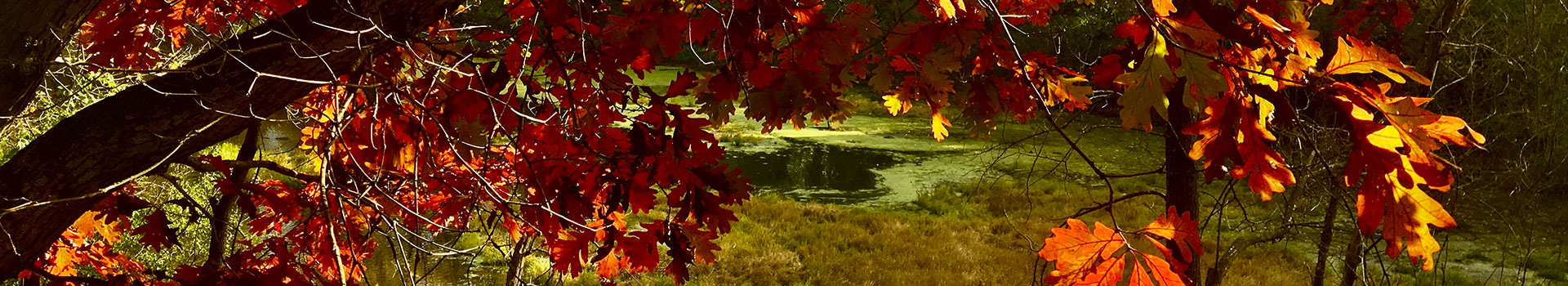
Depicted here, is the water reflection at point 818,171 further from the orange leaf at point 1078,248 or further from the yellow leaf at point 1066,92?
the orange leaf at point 1078,248

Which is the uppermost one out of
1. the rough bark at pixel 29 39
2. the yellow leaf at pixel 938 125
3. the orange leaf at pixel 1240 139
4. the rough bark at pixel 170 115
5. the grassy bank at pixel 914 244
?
the rough bark at pixel 29 39

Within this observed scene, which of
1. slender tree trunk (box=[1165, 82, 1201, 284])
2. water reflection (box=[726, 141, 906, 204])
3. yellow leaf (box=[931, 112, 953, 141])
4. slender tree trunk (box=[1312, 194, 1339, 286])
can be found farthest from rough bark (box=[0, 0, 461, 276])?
water reflection (box=[726, 141, 906, 204])

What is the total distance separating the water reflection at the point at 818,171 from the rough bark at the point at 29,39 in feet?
20.3

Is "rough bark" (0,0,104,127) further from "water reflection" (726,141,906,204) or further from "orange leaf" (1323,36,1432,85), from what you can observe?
"water reflection" (726,141,906,204)

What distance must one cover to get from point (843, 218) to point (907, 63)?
13.5 feet

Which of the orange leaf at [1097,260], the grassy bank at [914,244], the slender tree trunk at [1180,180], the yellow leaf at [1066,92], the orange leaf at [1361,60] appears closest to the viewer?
the orange leaf at [1361,60]

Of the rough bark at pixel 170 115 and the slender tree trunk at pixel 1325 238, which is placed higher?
the rough bark at pixel 170 115

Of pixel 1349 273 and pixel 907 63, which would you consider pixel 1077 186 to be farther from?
pixel 907 63

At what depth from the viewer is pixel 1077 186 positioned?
7820 mm

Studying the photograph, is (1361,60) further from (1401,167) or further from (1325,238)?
(1325,238)

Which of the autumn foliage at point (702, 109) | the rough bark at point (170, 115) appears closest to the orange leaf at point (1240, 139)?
the autumn foliage at point (702, 109)

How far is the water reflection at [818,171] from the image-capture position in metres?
7.75

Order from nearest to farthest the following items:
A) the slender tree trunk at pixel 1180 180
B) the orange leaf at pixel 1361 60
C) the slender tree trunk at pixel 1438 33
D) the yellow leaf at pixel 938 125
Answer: the orange leaf at pixel 1361 60 → the slender tree trunk at pixel 1180 180 → the slender tree trunk at pixel 1438 33 → the yellow leaf at pixel 938 125

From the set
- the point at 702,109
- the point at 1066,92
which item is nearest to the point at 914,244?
the point at 1066,92
